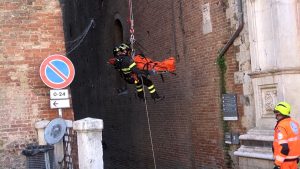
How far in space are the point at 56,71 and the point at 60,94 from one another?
50 centimetres

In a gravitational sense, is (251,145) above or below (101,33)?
below

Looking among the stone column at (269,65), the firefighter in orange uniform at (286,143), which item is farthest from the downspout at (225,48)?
the firefighter in orange uniform at (286,143)

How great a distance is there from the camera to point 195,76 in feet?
39.0

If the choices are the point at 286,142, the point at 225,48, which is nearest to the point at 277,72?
the point at 225,48

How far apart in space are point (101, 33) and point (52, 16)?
9593 millimetres

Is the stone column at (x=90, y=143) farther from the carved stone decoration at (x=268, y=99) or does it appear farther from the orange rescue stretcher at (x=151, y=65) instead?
the carved stone decoration at (x=268, y=99)

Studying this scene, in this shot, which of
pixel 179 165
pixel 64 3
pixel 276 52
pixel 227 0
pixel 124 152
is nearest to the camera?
pixel 276 52

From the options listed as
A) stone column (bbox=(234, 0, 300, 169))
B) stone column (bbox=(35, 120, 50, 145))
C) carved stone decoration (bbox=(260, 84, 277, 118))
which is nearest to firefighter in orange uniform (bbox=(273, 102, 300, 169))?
stone column (bbox=(234, 0, 300, 169))

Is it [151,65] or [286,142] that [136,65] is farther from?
[286,142]

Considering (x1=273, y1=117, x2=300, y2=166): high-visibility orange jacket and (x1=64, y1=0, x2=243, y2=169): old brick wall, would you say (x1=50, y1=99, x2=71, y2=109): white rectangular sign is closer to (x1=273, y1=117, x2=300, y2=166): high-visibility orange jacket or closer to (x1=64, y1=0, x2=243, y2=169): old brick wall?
(x1=64, y1=0, x2=243, y2=169): old brick wall

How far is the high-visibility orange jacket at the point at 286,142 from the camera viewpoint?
699 cm

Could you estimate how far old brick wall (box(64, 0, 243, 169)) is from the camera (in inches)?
434

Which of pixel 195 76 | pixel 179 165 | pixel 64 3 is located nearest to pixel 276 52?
pixel 195 76

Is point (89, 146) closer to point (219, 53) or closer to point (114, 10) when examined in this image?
point (219, 53)
